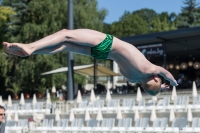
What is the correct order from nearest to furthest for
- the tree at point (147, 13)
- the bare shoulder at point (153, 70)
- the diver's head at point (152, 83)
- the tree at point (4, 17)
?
1. the bare shoulder at point (153, 70)
2. the diver's head at point (152, 83)
3. the tree at point (4, 17)
4. the tree at point (147, 13)

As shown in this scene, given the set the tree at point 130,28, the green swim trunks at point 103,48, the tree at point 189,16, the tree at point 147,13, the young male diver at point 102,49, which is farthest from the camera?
the tree at point 147,13

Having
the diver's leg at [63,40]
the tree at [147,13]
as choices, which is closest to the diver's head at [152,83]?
the diver's leg at [63,40]

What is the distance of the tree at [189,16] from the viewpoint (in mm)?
47000

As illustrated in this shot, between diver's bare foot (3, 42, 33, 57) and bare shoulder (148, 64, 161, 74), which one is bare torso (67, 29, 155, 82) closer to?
bare shoulder (148, 64, 161, 74)

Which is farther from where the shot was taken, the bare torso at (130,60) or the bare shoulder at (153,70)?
the bare shoulder at (153,70)

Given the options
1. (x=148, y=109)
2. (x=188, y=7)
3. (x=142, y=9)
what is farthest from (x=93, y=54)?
(x=142, y=9)

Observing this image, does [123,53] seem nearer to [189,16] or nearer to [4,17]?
[4,17]

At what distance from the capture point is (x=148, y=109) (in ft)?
47.4

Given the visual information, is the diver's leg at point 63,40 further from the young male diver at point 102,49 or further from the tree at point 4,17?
the tree at point 4,17

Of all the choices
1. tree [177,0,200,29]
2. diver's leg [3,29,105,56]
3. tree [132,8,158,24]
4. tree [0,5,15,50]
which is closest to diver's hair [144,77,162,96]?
diver's leg [3,29,105,56]

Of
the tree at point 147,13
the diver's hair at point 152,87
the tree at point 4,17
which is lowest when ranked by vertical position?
the diver's hair at point 152,87

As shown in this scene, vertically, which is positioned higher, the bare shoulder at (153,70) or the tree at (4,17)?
the tree at (4,17)

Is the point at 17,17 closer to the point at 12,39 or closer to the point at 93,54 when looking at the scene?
the point at 12,39

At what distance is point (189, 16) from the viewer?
47.9 metres
